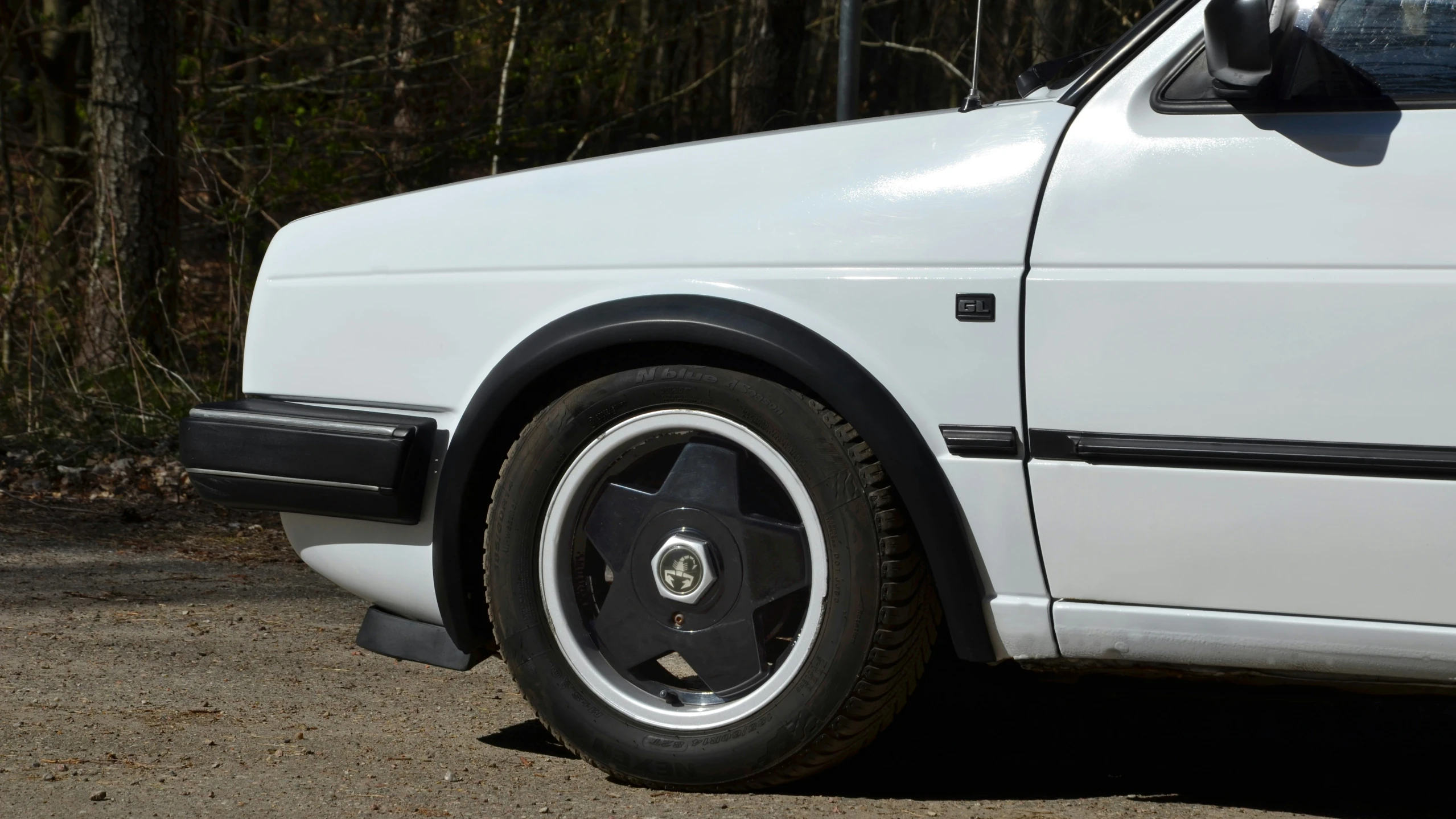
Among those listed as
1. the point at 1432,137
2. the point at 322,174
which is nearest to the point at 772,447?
the point at 1432,137

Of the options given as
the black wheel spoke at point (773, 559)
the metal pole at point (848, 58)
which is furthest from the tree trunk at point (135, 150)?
the black wheel spoke at point (773, 559)

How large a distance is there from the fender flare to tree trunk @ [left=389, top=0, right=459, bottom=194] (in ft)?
27.9

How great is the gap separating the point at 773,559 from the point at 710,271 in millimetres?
544

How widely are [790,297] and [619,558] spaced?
0.62m

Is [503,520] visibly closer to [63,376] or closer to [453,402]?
[453,402]

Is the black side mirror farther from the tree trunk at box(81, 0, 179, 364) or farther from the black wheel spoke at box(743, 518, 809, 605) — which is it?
the tree trunk at box(81, 0, 179, 364)

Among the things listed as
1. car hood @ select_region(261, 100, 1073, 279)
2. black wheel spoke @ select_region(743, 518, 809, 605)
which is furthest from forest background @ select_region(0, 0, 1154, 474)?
black wheel spoke @ select_region(743, 518, 809, 605)

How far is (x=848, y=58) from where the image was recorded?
6.54m

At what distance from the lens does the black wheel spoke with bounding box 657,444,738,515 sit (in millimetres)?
2766

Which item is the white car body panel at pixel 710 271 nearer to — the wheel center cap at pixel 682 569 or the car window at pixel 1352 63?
the car window at pixel 1352 63

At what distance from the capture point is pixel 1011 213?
2.51 m

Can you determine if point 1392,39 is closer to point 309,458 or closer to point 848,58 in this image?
point 309,458

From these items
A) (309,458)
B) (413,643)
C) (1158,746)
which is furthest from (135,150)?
(1158,746)

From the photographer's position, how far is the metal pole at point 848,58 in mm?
6391
